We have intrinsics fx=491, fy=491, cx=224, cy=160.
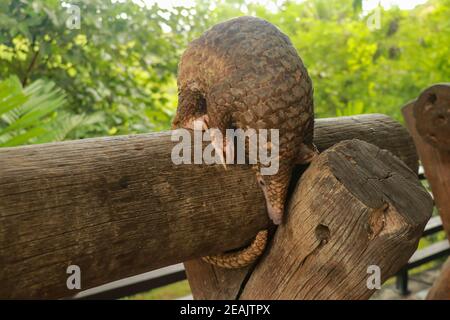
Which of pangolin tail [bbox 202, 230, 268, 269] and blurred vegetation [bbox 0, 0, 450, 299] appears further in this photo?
blurred vegetation [bbox 0, 0, 450, 299]

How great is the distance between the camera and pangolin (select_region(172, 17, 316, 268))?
3.39 ft

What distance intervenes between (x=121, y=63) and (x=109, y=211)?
225 cm

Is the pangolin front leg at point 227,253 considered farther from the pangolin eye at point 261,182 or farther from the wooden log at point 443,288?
the wooden log at point 443,288

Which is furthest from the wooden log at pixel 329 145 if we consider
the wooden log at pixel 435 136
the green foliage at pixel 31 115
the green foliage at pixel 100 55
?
the green foliage at pixel 100 55

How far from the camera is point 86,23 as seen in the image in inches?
101

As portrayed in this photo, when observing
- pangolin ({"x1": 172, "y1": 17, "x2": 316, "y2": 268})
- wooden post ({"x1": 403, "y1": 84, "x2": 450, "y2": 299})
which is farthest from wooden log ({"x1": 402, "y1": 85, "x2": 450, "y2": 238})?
pangolin ({"x1": 172, "y1": 17, "x2": 316, "y2": 268})

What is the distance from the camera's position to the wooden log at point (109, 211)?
784 millimetres

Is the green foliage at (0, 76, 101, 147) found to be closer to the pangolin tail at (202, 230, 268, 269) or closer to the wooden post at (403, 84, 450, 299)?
the pangolin tail at (202, 230, 268, 269)

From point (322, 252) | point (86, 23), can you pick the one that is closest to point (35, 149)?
point (322, 252)

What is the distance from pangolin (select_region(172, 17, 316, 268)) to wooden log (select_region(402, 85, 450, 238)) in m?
1.10

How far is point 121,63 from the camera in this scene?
2975mm

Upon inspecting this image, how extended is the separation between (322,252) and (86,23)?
6.62 feet
